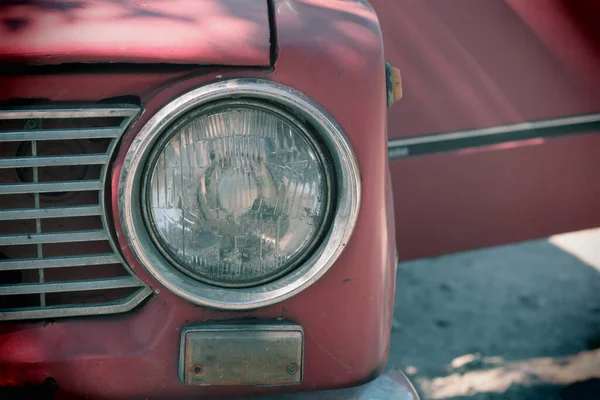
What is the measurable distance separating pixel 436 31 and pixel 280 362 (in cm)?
151

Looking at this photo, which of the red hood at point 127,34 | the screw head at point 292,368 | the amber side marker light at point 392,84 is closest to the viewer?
the red hood at point 127,34

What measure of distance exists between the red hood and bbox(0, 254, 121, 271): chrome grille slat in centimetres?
35

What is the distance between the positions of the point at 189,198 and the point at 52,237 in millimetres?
259

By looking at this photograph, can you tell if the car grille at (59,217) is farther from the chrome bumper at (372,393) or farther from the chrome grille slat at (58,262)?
the chrome bumper at (372,393)

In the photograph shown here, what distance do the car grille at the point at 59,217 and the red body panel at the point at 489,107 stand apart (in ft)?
4.52

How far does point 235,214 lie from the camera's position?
4.07 feet

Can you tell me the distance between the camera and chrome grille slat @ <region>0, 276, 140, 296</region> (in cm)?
126

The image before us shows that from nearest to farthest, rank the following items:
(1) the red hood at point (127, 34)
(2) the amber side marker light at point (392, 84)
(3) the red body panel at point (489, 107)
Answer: (1) the red hood at point (127, 34) → (2) the amber side marker light at point (392, 84) → (3) the red body panel at point (489, 107)

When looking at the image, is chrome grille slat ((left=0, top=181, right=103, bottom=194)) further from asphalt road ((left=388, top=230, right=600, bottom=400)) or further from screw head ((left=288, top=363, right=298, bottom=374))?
asphalt road ((left=388, top=230, right=600, bottom=400))

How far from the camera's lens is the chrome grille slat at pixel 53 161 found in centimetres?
119

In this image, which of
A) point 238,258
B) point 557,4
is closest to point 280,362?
point 238,258

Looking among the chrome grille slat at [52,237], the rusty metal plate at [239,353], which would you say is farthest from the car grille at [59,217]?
the rusty metal plate at [239,353]

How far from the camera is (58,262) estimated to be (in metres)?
1.25

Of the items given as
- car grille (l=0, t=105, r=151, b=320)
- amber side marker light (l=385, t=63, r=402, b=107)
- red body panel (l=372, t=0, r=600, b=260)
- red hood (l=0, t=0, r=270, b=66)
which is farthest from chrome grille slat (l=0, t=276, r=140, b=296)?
red body panel (l=372, t=0, r=600, b=260)
